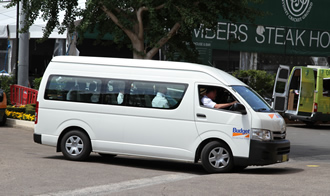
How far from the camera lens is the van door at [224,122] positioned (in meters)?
10.7

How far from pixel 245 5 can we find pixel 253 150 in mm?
6868

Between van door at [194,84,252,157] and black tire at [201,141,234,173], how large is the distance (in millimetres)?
127

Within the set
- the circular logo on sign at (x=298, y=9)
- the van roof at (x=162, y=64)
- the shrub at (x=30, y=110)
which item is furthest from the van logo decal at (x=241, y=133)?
the circular logo on sign at (x=298, y=9)

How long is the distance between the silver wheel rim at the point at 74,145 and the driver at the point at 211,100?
2665 mm

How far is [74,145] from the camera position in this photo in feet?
38.9

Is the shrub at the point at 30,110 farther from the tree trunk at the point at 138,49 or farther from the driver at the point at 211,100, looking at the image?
the driver at the point at 211,100

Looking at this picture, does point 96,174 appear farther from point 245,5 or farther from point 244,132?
point 245,5

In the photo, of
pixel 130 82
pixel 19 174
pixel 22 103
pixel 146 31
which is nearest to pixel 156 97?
pixel 130 82

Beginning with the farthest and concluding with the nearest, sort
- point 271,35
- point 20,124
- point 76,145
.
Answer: point 271,35, point 20,124, point 76,145

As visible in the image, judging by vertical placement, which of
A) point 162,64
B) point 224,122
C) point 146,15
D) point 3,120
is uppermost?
point 146,15

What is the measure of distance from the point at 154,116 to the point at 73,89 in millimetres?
1831

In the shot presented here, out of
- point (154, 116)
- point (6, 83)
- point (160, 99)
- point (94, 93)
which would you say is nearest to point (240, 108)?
point (160, 99)

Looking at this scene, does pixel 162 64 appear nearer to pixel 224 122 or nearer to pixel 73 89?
pixel 224 122

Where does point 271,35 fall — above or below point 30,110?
above
